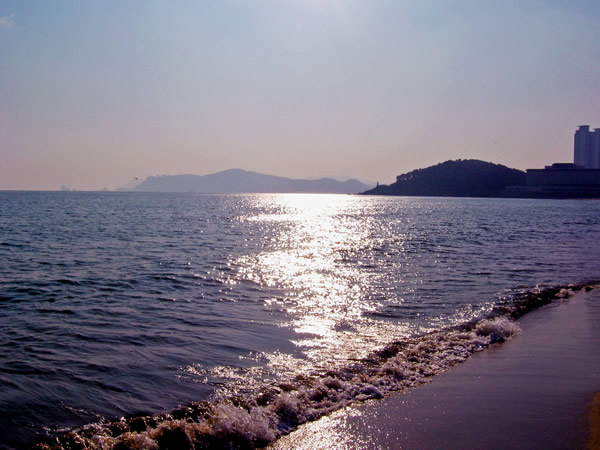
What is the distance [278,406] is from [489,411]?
3239mm

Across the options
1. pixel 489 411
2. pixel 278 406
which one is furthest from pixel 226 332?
pixel 489 411

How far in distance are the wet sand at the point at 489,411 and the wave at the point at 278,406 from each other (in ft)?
1.15

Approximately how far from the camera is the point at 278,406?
27.7ft

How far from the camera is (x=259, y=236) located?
4506 cm

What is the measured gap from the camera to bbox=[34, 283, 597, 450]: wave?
7516 millimetres

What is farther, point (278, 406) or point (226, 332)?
point (226, 332)

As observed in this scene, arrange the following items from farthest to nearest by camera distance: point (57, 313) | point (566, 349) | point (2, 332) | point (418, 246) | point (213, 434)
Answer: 1. point (418, 246)
2. point (57, 313)
3. point (2, 332)
4. point (566, 349)
5. point (213, 434)

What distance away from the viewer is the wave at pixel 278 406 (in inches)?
296

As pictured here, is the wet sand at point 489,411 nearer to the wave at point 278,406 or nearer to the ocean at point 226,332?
the wave at point 278,406

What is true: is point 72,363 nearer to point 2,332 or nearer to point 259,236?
point 2,332

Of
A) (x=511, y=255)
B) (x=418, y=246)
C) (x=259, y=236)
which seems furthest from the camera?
(x=259, y=236)

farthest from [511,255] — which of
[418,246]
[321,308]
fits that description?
[321,308]

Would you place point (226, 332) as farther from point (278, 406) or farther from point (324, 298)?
point (324, 298)

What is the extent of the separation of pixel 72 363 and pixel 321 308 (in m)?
7.78
